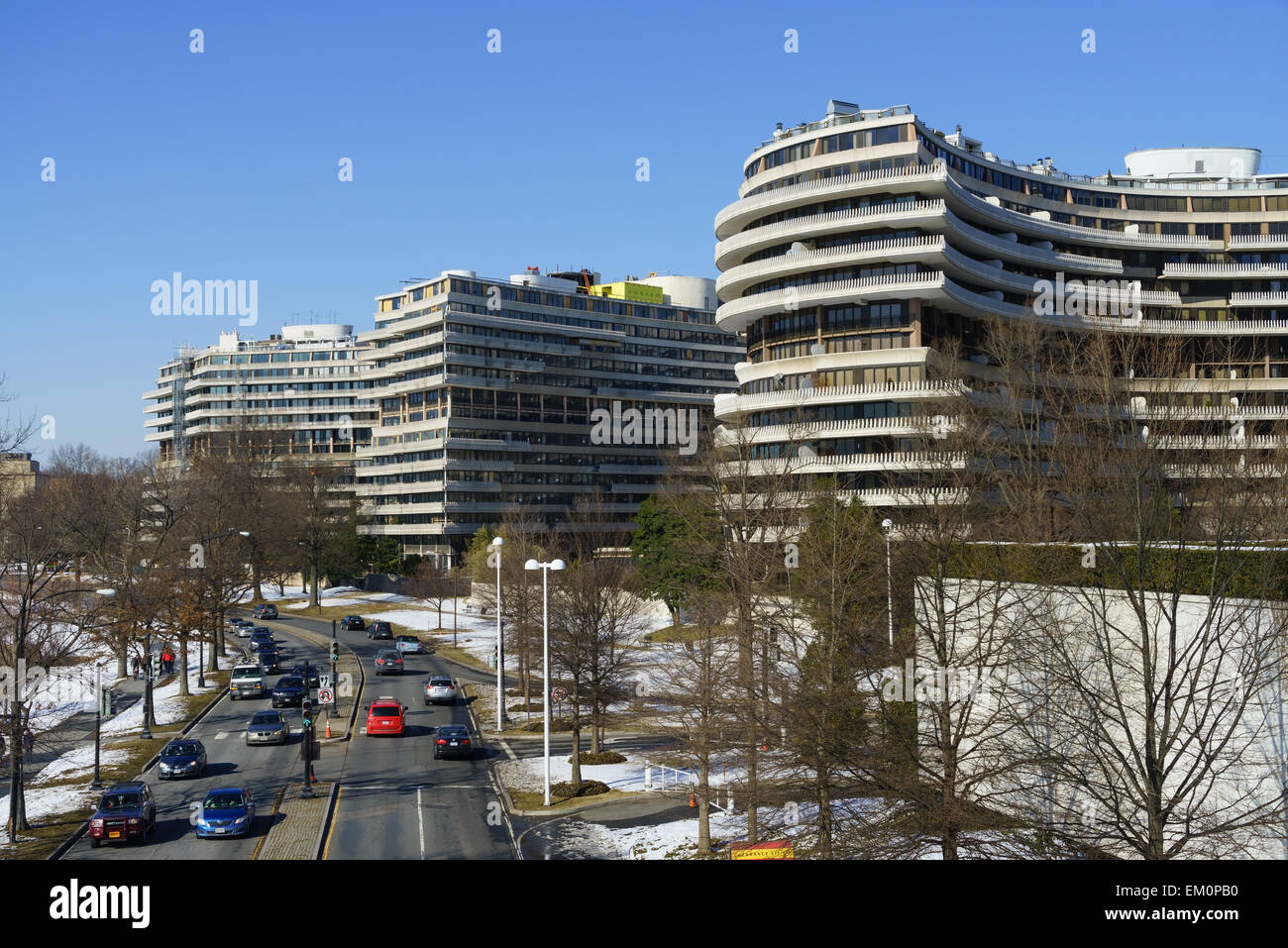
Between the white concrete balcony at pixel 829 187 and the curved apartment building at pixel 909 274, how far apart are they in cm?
13

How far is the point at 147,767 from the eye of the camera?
39.8 metres

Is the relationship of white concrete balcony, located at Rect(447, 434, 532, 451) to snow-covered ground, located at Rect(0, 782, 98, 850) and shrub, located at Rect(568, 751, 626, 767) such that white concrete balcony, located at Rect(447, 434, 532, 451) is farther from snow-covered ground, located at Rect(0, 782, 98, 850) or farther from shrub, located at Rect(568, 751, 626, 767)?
snow-covered ground, located at Rect(0, 782, 98, 850)

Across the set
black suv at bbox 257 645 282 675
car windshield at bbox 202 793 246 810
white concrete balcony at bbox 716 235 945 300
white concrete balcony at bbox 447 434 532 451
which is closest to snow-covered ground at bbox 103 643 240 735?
black suv at bbox 257 645 282 675

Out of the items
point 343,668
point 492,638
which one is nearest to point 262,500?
point 492,638

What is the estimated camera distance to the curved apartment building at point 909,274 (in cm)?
6700

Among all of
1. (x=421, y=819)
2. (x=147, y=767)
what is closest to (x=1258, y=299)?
(x=421, y=819)

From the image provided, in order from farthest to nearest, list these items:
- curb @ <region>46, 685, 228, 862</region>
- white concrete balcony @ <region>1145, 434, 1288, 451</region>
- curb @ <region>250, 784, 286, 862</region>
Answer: curb @ <region>46, 685, 228, 862</region>, curb @ <region>250, 784, 286, 862</region>, white concrete balcony @ <region>1145, 434, 1288, 451</region>

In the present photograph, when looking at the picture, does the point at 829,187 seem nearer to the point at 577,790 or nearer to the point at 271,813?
the point at 577,790

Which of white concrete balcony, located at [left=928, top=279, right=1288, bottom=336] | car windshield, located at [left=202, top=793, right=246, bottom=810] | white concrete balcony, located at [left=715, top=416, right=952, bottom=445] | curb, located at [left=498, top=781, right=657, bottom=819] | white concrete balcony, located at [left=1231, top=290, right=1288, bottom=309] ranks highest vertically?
white concrete balcony, located at [left=1231, top=290, right=1288, bottom=309]

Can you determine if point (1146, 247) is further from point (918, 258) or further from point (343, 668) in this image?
point (343, 668)

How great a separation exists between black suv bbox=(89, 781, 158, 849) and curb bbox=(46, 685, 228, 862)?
2.05 feet

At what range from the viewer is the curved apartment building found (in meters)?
67.0

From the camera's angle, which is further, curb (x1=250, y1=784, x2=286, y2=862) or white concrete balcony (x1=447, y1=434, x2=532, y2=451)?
white concrete balcony (x1=447, y1=434, x2=532, y2=451)
